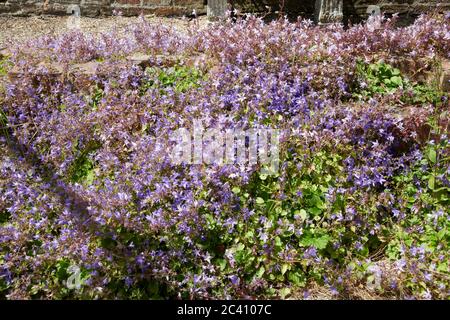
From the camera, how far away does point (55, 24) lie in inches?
253

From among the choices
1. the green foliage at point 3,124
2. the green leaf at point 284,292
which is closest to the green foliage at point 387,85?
the green leaf at point 284,292

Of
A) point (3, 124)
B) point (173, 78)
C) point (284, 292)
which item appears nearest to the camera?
point (284, 292)

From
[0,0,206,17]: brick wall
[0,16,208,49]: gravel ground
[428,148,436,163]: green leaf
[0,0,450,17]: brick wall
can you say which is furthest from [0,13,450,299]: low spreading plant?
[0,0,206,17]: brick wall

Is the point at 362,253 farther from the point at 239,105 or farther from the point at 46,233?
the point at 46,233

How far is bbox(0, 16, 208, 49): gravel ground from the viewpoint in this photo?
20.3ft

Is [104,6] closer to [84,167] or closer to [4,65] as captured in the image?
[4,65]

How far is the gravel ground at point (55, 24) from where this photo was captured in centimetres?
618

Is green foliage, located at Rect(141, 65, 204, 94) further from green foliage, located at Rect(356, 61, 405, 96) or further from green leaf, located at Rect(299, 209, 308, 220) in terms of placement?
green leaf, located at Rect(299, 209, 308, 220)

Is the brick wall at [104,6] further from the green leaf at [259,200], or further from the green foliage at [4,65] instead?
the green leaf at [259,200]

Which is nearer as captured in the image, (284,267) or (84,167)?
(284,267)

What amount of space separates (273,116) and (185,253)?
133 centimetres

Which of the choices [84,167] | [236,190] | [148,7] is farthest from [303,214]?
[148,7]

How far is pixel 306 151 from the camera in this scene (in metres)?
3.39
